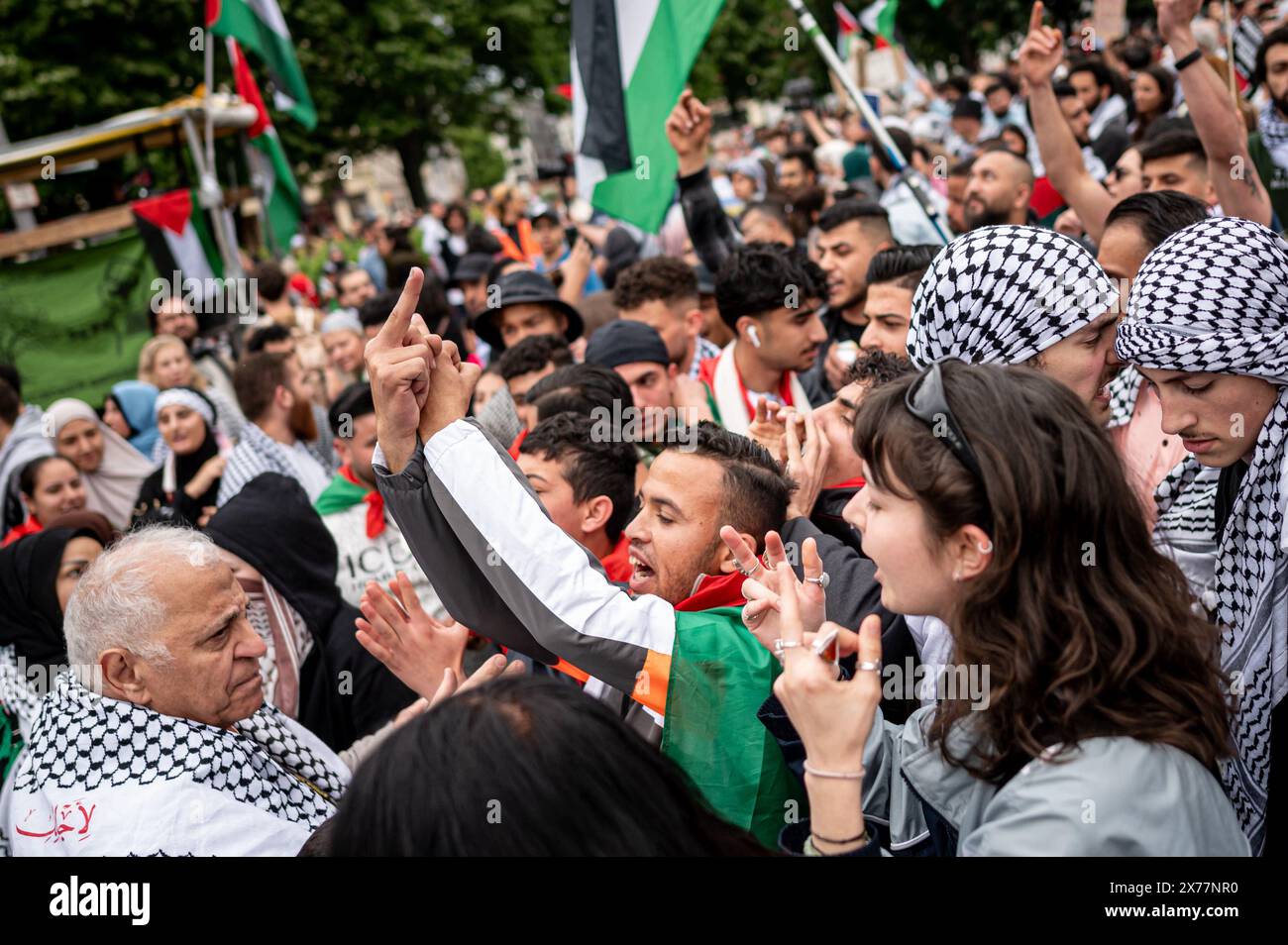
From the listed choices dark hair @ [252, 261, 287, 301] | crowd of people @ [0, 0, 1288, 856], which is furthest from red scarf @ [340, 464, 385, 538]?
dark hair @ [252, 261, 287, 301]

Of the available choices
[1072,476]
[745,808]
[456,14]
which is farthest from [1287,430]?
[456,14]

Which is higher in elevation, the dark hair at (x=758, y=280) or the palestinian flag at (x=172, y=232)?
the palestinian flag at (x=172, y=232)

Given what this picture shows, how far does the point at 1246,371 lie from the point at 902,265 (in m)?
2.02

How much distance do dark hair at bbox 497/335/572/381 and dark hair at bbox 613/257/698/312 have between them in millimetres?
587

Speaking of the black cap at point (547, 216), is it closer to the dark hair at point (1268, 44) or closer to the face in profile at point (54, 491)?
the face in profile at point (54, 491)

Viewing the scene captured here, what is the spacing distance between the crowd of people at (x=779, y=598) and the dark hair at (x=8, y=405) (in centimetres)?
265

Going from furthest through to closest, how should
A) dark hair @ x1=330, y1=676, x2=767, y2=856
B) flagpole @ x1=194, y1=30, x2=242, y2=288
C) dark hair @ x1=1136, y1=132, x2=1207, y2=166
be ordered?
flagpole @ x1=194, y1=30, x2=242, y2=288, dark hair @ x1=1136, y1=132, x2=1207, y2=166, dark hair @ x1=330, y1=676, x2=767, y2=856

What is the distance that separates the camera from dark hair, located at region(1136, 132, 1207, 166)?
4668mm

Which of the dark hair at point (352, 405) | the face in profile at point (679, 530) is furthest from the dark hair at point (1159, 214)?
the dark hair at point (352, 405)

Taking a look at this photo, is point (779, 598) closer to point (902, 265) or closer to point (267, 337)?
point (902, 265)

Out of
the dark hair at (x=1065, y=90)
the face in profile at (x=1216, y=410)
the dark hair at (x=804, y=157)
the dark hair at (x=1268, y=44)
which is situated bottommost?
the face in profile at (x=1216, y=410)

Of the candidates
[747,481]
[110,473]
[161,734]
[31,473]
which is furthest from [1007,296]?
[110,473]

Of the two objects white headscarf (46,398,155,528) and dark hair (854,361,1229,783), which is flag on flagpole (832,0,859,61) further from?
dark hair (854,361,1229,783)

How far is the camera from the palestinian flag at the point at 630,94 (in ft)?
18.2
